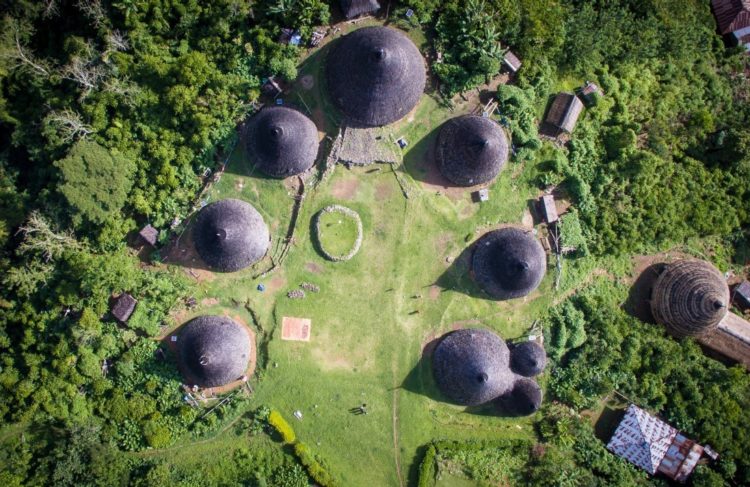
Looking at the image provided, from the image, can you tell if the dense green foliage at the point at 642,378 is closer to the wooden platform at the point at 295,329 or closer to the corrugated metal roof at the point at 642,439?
the corrugated metal roof at the point at 642,439

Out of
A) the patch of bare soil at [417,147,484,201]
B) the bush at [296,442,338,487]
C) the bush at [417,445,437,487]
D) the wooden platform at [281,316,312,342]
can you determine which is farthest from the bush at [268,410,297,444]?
the patch of bare soil at [417,147,484,201]

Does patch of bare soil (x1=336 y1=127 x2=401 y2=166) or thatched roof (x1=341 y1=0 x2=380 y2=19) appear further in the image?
patch of bare soil (x1=336 y1=127 x2=401 y2=166)

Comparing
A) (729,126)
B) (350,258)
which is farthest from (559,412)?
(729,126)

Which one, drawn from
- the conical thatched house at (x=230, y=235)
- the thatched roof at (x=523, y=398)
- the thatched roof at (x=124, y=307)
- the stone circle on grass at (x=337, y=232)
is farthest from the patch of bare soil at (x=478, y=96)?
the thatched roof at (x=124, y=307)

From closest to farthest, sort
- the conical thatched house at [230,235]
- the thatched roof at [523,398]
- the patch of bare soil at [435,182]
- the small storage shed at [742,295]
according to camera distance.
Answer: the conical thatched house at [230,235] → the thatched roof at [523,398] → the patch of bare soil at [435,182] → the small storage shed at [742,295]

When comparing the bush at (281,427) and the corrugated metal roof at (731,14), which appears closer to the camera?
the bush at (281,427)

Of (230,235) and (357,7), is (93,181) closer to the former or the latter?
(230,235)

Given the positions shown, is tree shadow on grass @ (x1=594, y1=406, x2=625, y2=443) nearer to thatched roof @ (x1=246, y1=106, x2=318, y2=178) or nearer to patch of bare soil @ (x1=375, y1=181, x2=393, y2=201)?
patch of bare soil @ (x1=375, y1=181, x2=393, y2=201)
